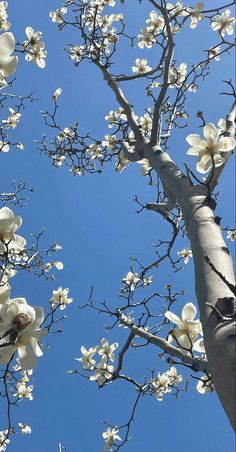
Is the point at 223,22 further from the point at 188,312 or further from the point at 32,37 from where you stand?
the point at 188,312

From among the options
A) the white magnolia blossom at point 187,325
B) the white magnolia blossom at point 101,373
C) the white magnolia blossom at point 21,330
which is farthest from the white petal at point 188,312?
the white magnolia blossom at point 101,373

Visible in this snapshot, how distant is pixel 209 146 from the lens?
224 centimetres

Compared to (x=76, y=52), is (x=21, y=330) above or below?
below

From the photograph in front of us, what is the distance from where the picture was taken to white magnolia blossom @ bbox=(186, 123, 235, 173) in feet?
7.23

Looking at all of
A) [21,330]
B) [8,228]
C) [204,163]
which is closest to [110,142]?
[204,163]

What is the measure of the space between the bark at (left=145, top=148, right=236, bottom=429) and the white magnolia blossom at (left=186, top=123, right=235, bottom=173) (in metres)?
0.16

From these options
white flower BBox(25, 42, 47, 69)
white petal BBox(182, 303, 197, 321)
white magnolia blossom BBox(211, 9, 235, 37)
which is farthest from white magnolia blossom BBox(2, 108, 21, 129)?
white petal BBox(182, 303, 197, 321)

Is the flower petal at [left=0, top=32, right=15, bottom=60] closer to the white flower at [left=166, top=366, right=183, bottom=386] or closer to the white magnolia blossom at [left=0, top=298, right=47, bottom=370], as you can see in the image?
the white magnolia blossom at [left=0, top=298, right=47, bottom=370]

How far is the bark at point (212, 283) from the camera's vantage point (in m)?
1.23

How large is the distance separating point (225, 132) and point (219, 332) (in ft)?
5.98

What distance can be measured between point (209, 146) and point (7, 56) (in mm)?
1112

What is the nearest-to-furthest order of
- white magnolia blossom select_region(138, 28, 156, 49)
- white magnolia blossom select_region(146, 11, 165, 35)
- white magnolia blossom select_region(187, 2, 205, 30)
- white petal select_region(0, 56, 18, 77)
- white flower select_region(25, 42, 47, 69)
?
white petal select_region(0, 56, 18, 77), white magnolia blossom select_region(187, 2, 205, 30), white flower select_region(25, 42, 47, 69), white magnolia blossom select_region(146, 11, 165, 35), white magnolia blossom select_region(138, 28, 156, 49)

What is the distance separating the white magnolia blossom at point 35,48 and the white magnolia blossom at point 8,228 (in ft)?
11.3

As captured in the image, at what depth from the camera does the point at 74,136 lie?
216 inches
